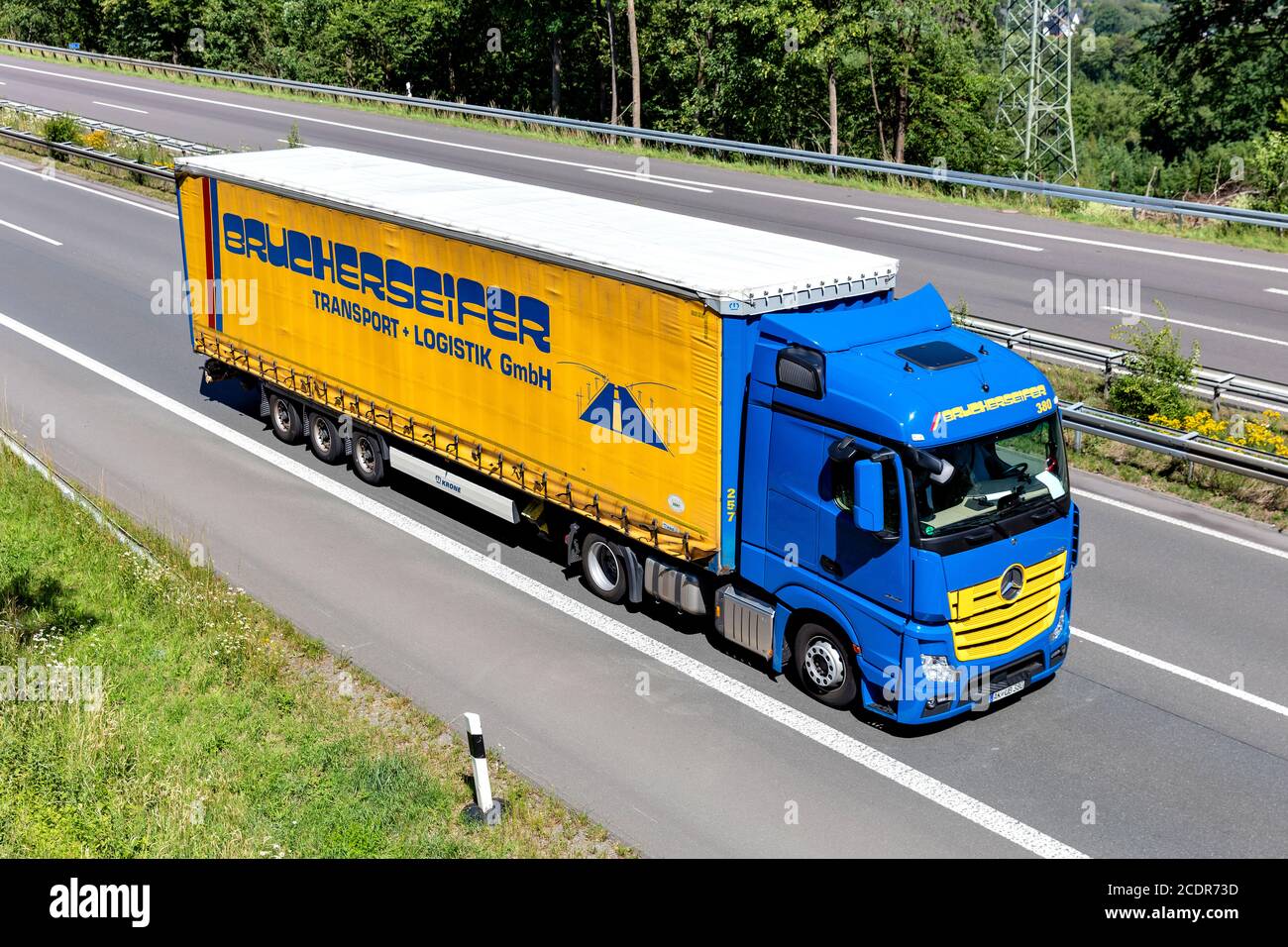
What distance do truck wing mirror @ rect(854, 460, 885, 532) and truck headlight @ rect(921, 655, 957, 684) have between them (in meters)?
1.25

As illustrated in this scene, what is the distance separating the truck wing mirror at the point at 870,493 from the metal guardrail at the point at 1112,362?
9.27m

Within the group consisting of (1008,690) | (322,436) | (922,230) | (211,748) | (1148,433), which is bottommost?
(211,748)

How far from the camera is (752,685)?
37.8ft

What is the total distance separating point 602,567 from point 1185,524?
725 cm

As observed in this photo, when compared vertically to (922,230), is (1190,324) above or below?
below

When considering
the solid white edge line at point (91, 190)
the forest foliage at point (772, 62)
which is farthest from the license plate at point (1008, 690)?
the solid white edge line at point (91, 190)

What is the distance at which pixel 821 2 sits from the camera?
38469 millimetres

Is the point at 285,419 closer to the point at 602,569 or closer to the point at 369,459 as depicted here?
the point at 369,459

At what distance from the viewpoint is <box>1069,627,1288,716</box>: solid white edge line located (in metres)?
11.0

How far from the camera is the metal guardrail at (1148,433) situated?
14.7 metres

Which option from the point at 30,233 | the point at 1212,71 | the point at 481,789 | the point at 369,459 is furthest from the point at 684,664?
the point at 1212,71

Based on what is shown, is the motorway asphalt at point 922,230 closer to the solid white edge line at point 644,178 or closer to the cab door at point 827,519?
the solid white edge line at point 644,178
